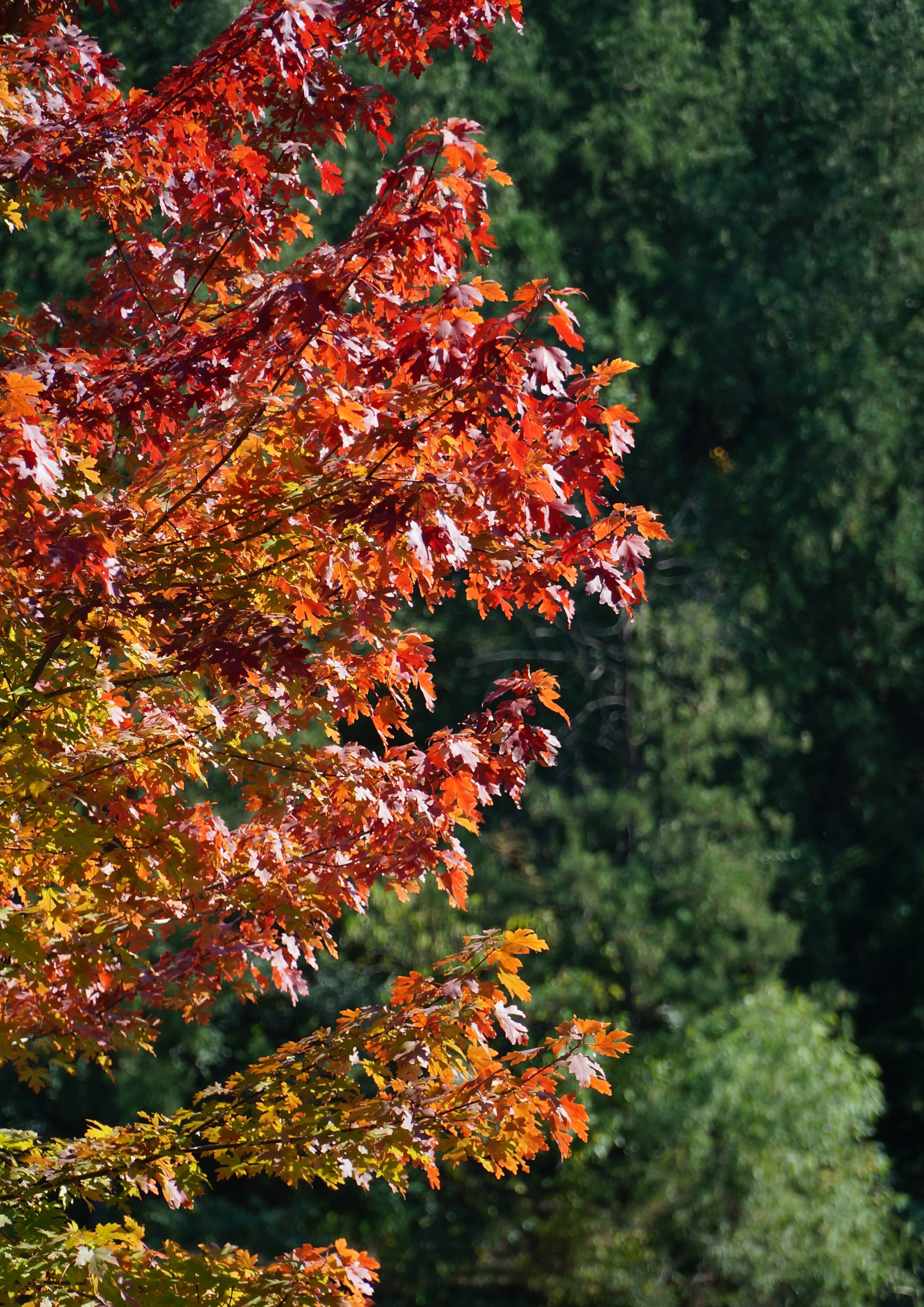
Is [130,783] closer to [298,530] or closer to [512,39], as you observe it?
[298,530]

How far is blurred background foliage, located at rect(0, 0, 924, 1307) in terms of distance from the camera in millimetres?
8969

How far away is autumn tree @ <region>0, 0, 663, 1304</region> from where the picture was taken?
8.79 feet

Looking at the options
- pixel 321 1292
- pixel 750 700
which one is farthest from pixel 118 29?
pixel 321 1292

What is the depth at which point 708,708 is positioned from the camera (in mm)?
10688

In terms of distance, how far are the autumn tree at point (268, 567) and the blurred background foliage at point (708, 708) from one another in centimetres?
621

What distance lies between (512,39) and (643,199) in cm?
221

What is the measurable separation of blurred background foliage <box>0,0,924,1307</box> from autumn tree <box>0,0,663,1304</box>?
20.4 feet

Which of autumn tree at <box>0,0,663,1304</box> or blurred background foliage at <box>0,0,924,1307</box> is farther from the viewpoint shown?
blurred background foliage at <box>0,0,924,1307</box>

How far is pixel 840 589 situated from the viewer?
45.0 feet

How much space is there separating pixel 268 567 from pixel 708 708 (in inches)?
324

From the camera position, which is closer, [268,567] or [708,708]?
[268,567]

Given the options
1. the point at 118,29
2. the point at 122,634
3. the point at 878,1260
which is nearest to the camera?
the point at 122,634

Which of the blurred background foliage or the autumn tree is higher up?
the blurred background foliage

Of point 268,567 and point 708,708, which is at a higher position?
point 708,708
